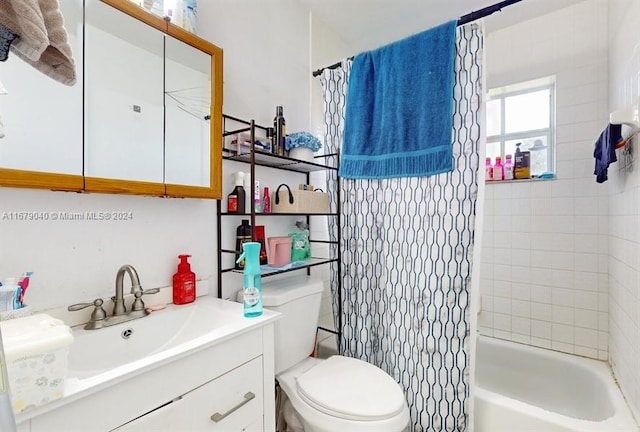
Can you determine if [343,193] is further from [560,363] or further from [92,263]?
[560,363]

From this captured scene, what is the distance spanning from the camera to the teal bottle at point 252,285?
110 cm

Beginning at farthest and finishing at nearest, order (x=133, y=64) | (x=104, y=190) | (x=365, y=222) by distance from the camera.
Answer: (x=365, y=222) < (x=133, y=64) < (x=104, y=190)

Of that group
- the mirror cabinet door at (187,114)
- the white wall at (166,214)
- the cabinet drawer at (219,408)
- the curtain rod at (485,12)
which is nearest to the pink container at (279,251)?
the white wall at (166,214)

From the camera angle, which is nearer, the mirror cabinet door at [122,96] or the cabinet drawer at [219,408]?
the cabinet drawer at [219,408]

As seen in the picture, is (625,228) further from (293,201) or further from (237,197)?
(237,197)

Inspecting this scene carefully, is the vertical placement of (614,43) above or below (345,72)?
above

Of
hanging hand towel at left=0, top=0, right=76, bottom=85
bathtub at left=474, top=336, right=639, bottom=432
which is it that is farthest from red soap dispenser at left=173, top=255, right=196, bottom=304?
bathtub at left=474, top=336, right=639, bottom=432

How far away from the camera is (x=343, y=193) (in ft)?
5.89

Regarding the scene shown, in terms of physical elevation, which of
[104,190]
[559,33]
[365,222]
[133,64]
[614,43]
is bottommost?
[365,222]

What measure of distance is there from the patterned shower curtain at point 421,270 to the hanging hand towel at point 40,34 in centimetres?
133

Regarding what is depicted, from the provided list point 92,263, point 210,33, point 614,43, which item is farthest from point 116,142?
point 614,43

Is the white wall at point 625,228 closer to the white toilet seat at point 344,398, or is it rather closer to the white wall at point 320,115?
the white toilet seat at point 344,398

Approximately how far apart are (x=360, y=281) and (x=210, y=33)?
1419 millimetres

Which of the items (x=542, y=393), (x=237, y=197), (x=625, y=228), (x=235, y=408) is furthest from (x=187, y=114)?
(x=542, y=393)
